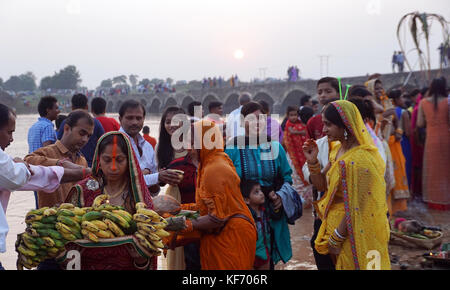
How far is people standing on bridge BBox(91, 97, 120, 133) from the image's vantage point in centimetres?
524

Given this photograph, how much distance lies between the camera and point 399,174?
611 centimetres

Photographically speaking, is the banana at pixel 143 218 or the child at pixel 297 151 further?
the child at pixel 297 151

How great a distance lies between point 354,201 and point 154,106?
2831 inches

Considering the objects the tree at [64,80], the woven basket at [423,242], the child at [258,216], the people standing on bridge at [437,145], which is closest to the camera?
the child at [258,216]

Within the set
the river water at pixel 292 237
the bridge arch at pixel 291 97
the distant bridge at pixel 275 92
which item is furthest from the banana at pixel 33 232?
the bridge arch at pixel 291 97

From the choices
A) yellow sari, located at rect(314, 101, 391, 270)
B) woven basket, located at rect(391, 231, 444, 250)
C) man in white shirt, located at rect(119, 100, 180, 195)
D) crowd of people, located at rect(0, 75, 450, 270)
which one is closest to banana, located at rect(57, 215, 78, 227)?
crowd of people, located at rect(0, 75, 450, 270)

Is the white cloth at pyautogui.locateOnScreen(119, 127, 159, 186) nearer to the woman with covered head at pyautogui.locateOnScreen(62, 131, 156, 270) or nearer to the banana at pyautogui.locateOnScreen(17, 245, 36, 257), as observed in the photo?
the woman with covered head at pyautogui.locateOnScreen(62, 131, 156, 270)

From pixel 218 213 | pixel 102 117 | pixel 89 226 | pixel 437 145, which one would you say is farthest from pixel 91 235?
pixel 437 145

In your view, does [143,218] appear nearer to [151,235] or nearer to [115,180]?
[151,235]

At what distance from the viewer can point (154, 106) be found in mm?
72688

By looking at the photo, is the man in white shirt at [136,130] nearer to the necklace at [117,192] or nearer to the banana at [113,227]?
the necklace at [117,192]

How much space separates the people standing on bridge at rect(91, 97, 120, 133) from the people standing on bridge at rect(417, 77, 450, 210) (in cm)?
515

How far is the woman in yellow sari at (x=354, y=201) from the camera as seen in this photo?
2.55m
